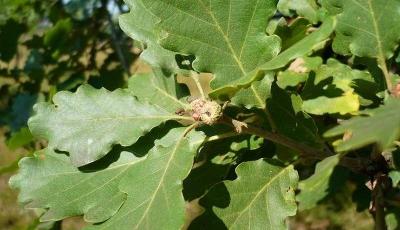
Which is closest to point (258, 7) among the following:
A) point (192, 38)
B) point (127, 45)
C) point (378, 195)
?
point (192, 38)

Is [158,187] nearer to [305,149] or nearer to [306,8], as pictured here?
[305,149]

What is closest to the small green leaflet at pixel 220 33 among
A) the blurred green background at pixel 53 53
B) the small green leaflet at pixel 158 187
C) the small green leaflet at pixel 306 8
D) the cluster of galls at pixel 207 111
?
the cluster of galls at pixel 207 111

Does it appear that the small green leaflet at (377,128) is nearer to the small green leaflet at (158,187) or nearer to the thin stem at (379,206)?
the small green leaflet at (158,187)

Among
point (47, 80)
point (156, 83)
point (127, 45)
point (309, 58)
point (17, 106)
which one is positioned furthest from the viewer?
point (127, 45)

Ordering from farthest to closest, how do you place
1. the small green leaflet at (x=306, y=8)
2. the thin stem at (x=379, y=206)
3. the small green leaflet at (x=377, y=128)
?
the small green leaflet at (x=306, y=8) < the thin stem at (x=379, y=206) < the small green leaflet at (x=377, y=128)

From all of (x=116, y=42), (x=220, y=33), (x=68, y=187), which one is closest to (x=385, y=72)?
(x=220, y=33)

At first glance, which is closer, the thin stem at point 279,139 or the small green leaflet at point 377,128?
the small green leaflet at point 377,128

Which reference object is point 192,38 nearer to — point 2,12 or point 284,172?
point 284,172
